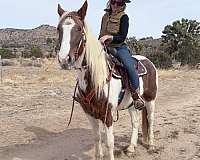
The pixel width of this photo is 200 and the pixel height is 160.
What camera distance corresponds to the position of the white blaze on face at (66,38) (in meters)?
5.32

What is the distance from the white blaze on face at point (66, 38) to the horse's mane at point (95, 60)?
0.31 metres

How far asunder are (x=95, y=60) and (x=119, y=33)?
2.75ft

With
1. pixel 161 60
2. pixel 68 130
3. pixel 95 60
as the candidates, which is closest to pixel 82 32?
pixel 95 60

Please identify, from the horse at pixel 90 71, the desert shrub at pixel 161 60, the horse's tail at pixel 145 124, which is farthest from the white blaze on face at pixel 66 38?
the desert shrub at pixel 161 60

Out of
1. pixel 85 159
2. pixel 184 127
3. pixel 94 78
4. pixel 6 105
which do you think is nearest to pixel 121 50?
pixel 94 78

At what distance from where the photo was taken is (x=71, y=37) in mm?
5504

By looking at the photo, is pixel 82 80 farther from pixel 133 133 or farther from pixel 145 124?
pixel 145 124

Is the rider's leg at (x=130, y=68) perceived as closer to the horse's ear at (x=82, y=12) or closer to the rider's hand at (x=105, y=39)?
the rider's hand at (x=105, y=39)

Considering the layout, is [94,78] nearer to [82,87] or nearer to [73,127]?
[82,87]

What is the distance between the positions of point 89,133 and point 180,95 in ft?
20.7

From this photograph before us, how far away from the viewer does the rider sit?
659cm

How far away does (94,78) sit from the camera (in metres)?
6.09

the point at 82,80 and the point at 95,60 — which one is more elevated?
the point at 95,60

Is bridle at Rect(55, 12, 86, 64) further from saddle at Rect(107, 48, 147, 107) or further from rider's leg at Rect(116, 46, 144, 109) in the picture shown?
rider's leg at Rect(116, 46, 144, 109)
